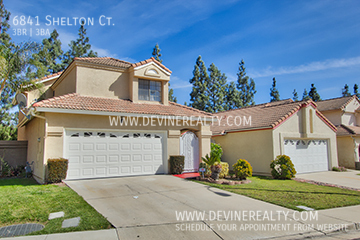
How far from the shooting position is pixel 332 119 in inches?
979

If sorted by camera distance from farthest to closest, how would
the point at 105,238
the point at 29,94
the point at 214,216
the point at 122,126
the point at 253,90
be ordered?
the point at 253,90, the point at 29,94, the point at 122,126, the point at 214,216, the point at 105,238

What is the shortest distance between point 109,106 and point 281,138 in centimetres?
1086

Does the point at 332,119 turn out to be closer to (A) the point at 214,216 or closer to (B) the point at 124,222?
(A) the point at 214,216

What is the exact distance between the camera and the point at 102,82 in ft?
48.6

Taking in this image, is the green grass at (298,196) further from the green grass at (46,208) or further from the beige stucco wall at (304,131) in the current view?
the green grass at (46,208)

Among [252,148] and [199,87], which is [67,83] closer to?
[252,148]

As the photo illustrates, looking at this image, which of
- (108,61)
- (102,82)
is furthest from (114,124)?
(108,61)

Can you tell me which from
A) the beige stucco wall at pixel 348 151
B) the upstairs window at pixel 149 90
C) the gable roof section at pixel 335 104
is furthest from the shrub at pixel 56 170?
the gable roof section at pixel 335 104

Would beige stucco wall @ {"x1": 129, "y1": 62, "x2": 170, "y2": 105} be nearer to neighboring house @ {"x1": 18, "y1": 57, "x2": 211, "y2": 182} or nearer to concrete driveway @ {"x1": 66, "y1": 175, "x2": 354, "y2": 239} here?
neighboring house @ {"x1": 18, "y1": 57, "x2": 211, "y2": 182}

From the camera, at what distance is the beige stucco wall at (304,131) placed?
1640 centimetres

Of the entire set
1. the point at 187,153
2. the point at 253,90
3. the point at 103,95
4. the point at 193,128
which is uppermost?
the point at 253,90

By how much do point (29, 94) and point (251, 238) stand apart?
18612mm

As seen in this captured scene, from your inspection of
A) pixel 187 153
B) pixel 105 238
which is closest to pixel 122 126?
pixel 187 153

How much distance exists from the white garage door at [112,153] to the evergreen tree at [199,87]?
24075 mm
